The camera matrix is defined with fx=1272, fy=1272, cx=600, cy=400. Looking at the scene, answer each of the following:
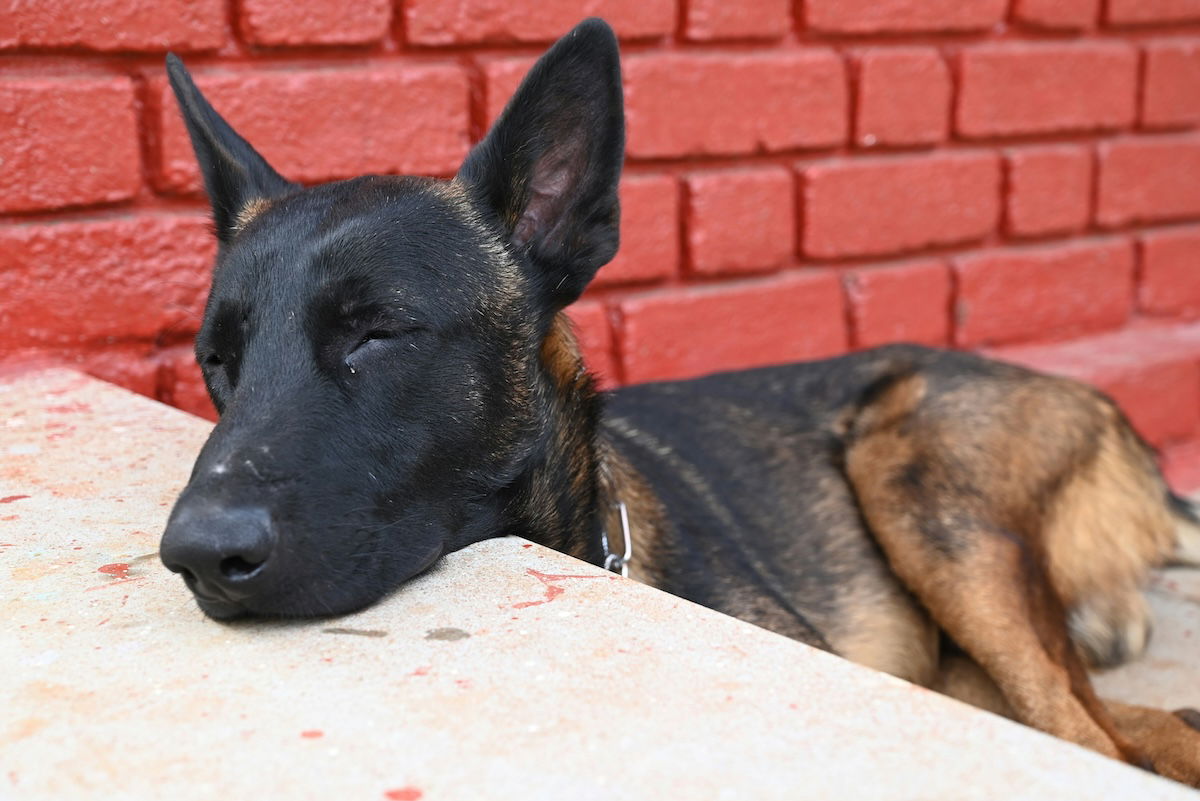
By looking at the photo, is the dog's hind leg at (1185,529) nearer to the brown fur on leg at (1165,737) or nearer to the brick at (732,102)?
the brown fur on leg at (1165,737)

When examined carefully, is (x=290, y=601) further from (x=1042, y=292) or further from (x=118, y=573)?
(x=1042, y=292)

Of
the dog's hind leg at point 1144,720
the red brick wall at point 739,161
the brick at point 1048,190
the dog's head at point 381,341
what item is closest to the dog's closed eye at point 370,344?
the dog's head at point 381,341

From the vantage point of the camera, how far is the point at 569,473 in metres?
2.69

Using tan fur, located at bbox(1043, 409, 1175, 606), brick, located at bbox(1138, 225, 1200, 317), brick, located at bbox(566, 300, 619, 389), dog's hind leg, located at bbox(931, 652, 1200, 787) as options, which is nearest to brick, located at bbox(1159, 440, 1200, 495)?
brick, located at bbox(1138, 225, 1200, 317)

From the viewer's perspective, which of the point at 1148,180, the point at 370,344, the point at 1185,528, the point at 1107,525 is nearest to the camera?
the point at 370,344

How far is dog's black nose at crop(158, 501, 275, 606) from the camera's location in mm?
1845

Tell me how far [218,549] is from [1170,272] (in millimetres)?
4835

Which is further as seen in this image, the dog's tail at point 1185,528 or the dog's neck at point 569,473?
the dog's tail at point 1185,528

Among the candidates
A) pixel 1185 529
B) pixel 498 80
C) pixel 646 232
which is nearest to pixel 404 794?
pixel 498 80

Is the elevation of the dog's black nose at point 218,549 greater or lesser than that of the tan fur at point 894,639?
greater

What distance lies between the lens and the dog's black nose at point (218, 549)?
184 centimetres

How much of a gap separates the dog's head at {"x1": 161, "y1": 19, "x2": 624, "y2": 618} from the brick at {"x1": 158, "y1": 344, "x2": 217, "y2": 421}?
2.63ft

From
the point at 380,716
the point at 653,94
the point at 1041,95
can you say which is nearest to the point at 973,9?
the point at 1041,95

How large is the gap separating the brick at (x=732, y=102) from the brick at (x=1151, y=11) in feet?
4.50
